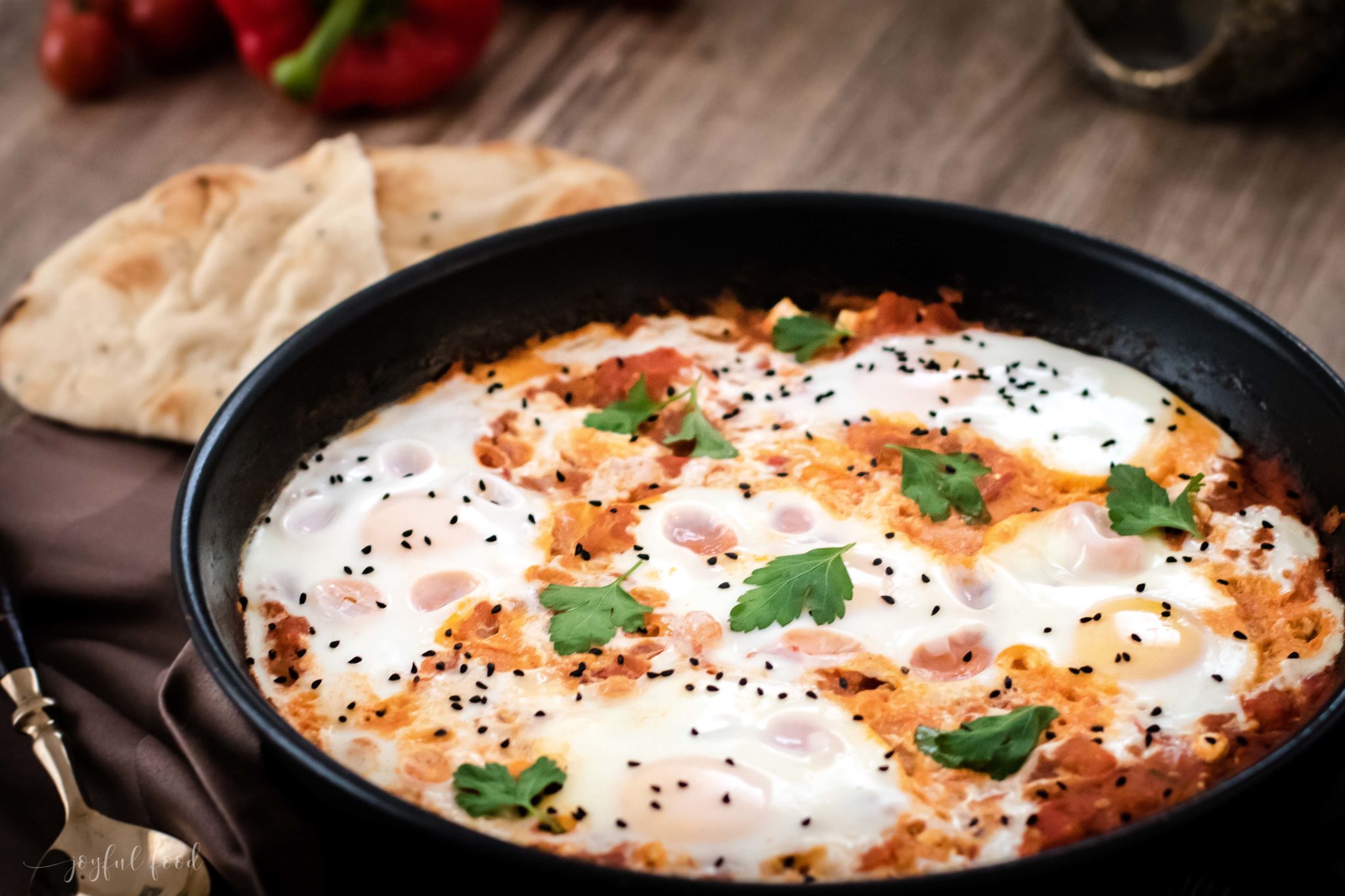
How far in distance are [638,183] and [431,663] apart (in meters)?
2.74

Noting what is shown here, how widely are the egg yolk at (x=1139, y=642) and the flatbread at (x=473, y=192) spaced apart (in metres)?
2.14

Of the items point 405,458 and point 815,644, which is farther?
point 405,458

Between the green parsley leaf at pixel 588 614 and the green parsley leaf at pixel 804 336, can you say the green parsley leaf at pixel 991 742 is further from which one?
the green parsley leaf at pixel 804 336

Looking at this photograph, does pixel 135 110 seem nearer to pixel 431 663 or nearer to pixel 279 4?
pixel 279 4

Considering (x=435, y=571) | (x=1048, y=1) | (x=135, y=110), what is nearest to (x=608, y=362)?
(x=435, y=571)

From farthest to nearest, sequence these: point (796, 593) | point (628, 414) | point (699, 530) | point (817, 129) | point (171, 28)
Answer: point (171, 28) < point (817, 129) < point (628, 414) < point (699, 530) < point (796, 593)

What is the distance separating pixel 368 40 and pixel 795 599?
3544 millimetres

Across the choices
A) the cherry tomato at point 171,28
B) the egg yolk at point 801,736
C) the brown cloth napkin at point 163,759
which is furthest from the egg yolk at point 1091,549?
the cherry tomato at point 171,28

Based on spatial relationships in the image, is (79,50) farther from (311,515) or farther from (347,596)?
(347,596)

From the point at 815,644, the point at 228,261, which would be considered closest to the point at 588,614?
the point at 815,644

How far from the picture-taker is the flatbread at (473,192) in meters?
4.11

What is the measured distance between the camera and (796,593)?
267 centimetres

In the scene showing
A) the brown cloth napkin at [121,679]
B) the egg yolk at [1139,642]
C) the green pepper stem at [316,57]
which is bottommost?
the brown cloth napkin at [121,679]

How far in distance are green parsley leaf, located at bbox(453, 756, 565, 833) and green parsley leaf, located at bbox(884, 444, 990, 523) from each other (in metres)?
1.05
